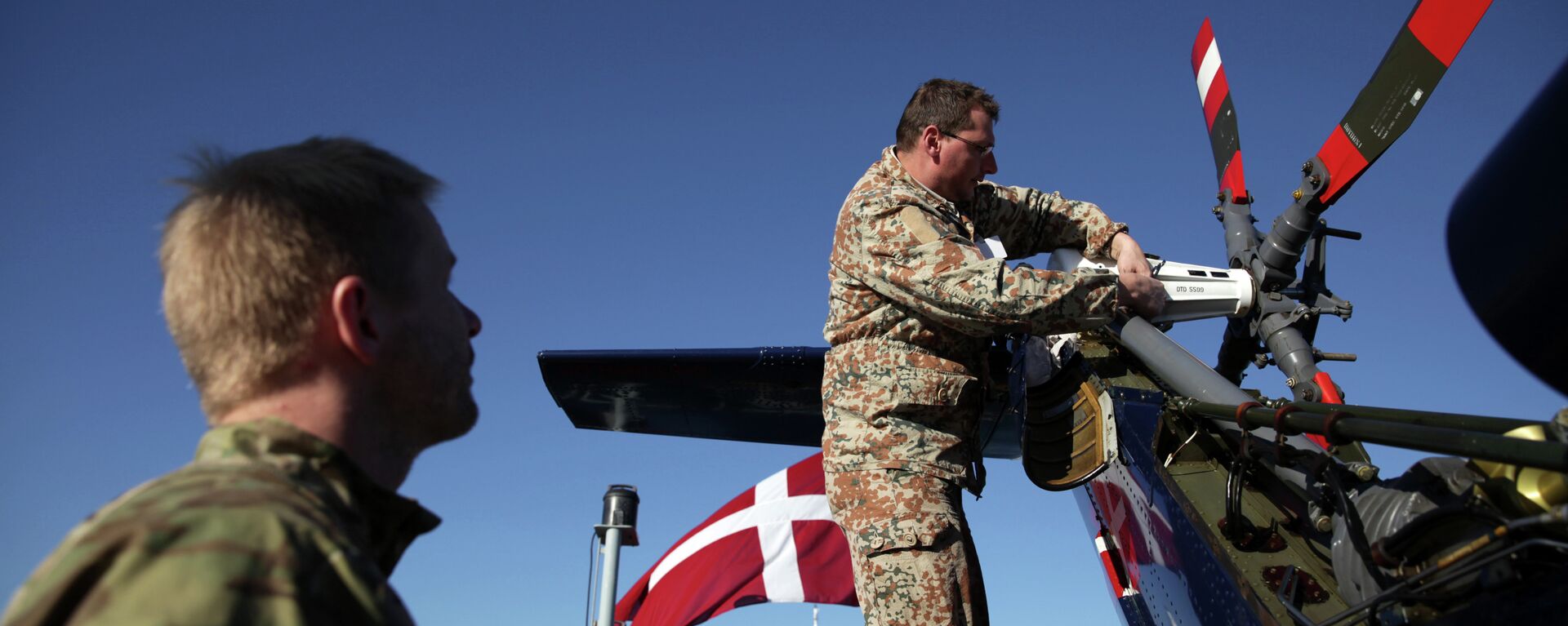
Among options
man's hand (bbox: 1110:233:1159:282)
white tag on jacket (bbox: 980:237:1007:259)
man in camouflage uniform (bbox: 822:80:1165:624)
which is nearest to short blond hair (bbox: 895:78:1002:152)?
man in camouflage uniform (bbox: 822:80:1165:624)

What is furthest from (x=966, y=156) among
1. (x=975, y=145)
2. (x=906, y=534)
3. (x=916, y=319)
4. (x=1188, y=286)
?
(x=906, y=534)

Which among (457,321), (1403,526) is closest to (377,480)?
(457,321)

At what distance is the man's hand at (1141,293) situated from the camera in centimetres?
350

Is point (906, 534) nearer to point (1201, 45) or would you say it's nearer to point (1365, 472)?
point (1365, 472)

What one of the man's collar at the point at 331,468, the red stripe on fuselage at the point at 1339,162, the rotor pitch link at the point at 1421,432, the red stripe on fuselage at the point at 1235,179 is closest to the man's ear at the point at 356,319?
the man's collar at the point at 331,468

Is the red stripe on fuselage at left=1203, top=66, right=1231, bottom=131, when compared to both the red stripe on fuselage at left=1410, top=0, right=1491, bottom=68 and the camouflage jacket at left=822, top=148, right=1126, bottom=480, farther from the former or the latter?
the camouflage jacket at left=822, top=148, right=1126, bottom=480

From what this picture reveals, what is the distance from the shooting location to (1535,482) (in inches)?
86.0

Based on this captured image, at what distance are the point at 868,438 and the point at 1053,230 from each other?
1.50 m

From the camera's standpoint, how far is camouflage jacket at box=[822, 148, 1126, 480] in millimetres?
3176

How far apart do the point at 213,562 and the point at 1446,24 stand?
4.69 meters

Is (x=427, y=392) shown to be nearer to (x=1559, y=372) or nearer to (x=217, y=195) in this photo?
(x=217, y=195)

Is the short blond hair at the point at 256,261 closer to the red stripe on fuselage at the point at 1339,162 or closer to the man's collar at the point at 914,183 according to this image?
the man's collar at the point at 914,183

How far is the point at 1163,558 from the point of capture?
13.2ft

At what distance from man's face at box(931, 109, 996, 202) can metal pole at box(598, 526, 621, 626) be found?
2061 mm
